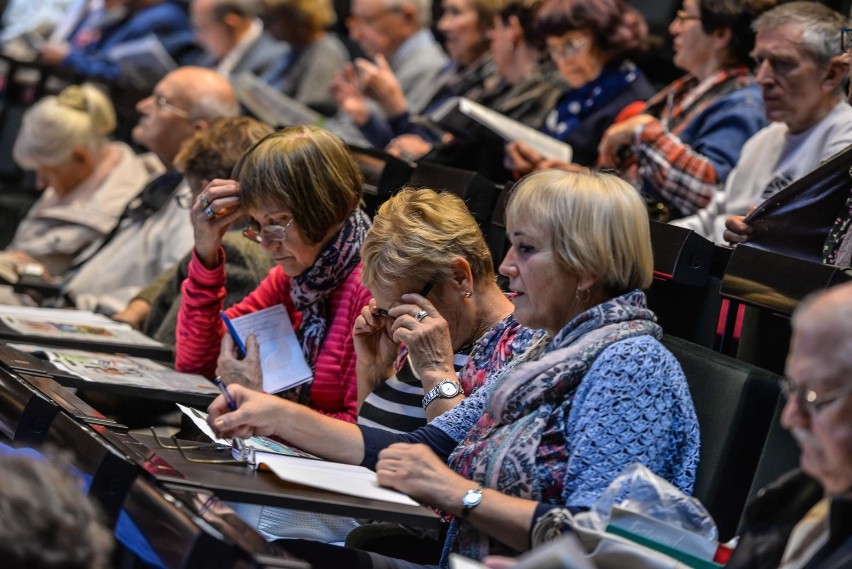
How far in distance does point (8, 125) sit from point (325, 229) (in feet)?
13.0

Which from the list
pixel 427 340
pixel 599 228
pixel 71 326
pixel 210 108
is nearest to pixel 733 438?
pixel 599 228

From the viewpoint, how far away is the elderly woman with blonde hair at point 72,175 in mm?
4953

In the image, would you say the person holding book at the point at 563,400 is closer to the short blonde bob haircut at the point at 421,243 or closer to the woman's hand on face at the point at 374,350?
the short blonde bob haircut at the point at 421,243

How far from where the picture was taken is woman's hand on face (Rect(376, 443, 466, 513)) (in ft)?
6.70

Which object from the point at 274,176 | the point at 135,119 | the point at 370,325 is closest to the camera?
the point at 370,325

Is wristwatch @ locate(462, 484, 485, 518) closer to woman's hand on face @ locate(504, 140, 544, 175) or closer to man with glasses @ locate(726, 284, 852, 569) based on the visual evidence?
man with glasses @ locate(726, 284, 852, 569)

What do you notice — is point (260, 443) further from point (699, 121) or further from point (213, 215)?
point (699, 121)

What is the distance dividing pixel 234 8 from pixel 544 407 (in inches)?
202

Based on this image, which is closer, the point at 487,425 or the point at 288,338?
the point at 487,425

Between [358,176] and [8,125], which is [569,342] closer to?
[358,176]

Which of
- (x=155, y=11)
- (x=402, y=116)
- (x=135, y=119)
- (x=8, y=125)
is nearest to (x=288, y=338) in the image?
(x=402, y=116)

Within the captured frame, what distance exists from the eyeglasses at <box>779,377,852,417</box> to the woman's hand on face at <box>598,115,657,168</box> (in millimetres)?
2004

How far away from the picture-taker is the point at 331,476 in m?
2.10

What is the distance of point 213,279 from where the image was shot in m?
3.27
